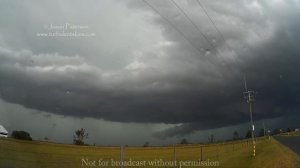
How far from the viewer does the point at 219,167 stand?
35.1 meters

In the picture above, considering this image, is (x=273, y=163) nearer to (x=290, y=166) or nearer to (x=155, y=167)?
(x=290, y=166)

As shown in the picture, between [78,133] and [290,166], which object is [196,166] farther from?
[78,133]

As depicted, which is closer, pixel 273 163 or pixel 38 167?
pixel 38 167

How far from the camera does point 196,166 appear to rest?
37.0 m

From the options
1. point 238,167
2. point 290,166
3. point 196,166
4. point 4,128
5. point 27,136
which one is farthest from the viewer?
point 27,136

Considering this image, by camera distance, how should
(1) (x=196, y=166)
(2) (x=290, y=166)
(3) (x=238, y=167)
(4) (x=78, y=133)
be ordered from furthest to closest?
(4) (x=78, y=133) → (1) (x=196, y=166) → (3) (x=238, y=167) → (2) (x=290, y=166)

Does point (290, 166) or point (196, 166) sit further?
point (196, 166)

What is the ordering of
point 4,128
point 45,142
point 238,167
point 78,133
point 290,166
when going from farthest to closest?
1. point 78,133
2. point 4,128
3. point 45,142
4. point 238,167
5. point 290,166

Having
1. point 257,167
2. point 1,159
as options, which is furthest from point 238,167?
point 1,159

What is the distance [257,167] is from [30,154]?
71.3ft

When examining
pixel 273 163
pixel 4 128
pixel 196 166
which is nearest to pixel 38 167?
pixel 196 166

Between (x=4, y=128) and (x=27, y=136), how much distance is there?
29219 mm

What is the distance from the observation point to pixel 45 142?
6994 centimetres

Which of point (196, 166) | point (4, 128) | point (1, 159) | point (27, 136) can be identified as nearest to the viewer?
point (1, 159)
